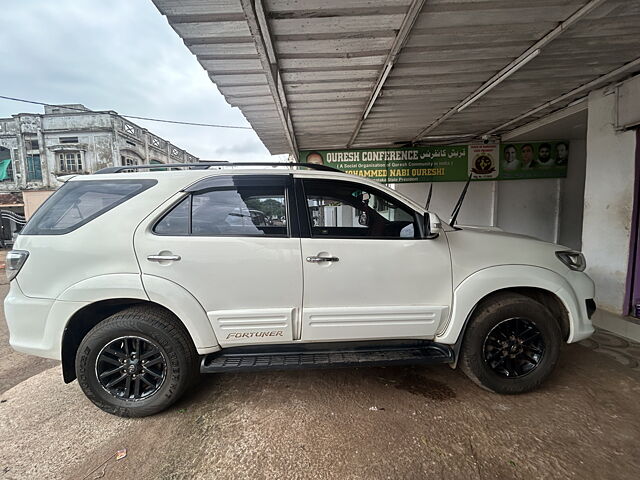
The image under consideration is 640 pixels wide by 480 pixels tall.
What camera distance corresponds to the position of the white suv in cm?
222

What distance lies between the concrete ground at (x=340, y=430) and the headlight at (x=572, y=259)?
3.64 ft

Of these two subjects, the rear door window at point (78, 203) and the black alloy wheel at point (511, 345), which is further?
the black alloy wheel at point (511, 345)

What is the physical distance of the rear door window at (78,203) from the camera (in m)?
2.25

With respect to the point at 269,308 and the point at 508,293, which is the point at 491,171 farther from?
the point at 269,308

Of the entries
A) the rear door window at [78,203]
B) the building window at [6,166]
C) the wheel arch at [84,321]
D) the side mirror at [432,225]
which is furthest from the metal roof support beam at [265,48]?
the building window at [6,166]

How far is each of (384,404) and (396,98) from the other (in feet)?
13.6

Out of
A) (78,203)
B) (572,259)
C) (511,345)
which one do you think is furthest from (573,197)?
(78,203)

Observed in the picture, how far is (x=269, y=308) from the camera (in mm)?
2320

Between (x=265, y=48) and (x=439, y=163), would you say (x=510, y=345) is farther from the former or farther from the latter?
(x=439, y=163)

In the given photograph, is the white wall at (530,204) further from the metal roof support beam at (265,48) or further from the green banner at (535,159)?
the metal roof support beam at (265,48)

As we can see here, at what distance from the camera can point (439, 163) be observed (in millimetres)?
7062

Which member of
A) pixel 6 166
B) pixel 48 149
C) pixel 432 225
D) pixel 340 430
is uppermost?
pixel 48 149

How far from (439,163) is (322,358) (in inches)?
247

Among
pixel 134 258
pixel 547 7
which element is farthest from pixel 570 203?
pixel 134 258
